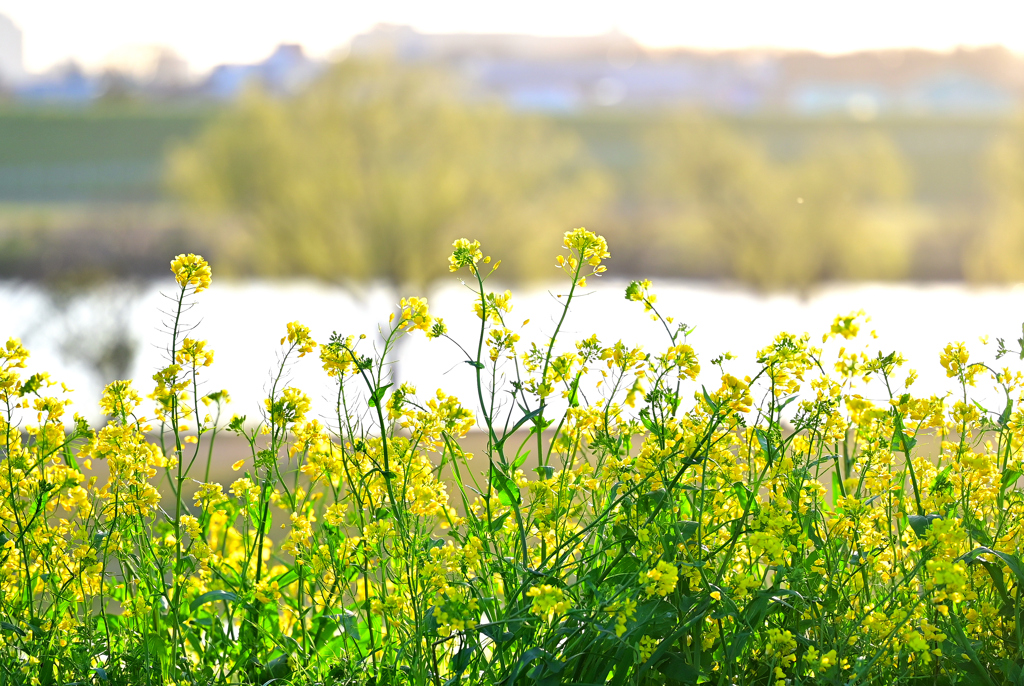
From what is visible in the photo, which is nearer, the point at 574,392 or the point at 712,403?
the point at 712,403

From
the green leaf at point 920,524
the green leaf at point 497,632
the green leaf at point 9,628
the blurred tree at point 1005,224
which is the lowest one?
the green leaf at point 9,628

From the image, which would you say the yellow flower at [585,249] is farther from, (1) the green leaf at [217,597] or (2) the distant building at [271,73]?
(2) the distant building at [271,73]

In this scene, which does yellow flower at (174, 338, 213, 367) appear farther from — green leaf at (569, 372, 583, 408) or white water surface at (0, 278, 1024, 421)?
white water surface at (0, 278, 1024, 421)

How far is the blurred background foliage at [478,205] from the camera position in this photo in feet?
42.3

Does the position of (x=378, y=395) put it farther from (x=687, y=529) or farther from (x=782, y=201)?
(x=782, y=201)

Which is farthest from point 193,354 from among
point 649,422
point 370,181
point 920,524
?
point 370,181

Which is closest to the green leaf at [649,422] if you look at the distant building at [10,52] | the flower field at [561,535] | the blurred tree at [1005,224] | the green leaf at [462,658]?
the flower field at [561,535]

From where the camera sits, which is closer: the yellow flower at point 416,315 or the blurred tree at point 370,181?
the yellow flower at point 416,315

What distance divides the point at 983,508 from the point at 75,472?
148 centimetres

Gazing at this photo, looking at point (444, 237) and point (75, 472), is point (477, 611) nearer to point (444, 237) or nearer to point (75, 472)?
point (75, 472)

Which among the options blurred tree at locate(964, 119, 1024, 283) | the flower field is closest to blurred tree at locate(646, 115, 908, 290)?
blurred tree at locate(964, 119, 1024, 283)

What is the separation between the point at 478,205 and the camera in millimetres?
13242

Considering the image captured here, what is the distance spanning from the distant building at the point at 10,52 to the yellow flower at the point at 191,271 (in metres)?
22.6

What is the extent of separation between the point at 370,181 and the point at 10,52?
16335mm
